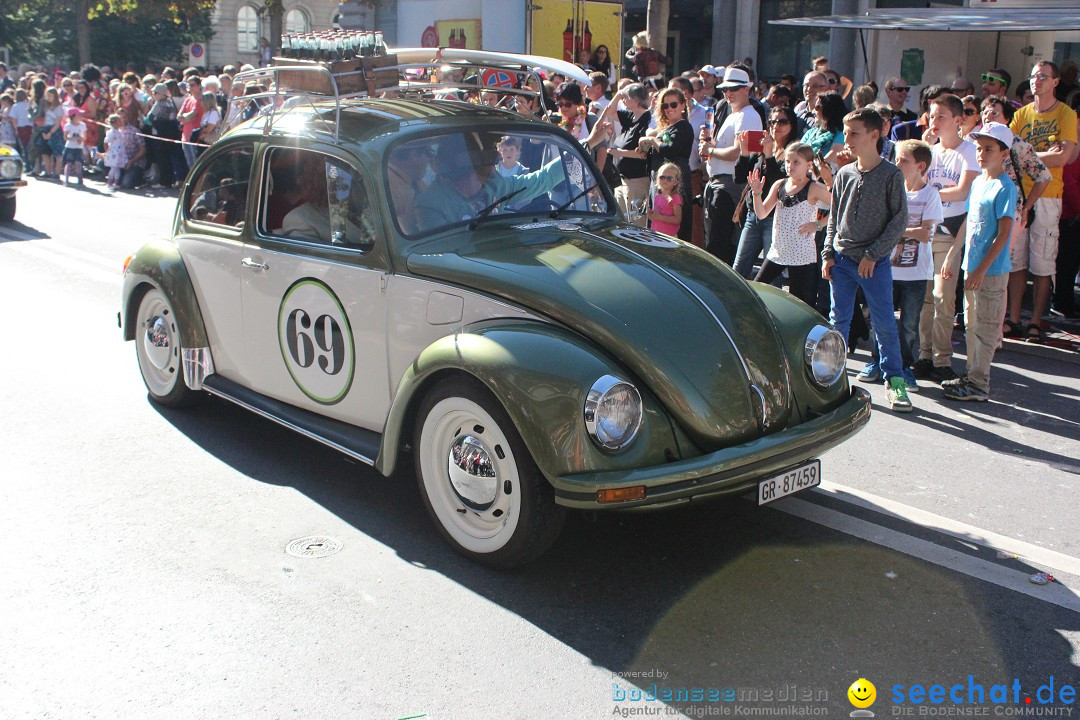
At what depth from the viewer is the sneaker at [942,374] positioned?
24.3 ft

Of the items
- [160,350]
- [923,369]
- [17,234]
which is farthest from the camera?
[17,234]

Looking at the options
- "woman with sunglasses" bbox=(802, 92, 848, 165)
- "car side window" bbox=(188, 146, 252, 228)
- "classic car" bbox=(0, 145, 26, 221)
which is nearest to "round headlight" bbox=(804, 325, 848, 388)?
"car side window" bbox=(188, 146, 252, 228)

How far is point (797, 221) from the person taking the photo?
7785 mm

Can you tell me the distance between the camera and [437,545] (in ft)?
15.6

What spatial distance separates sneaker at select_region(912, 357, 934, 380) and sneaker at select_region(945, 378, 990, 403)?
50cm

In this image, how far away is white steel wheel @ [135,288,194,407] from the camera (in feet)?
20.9

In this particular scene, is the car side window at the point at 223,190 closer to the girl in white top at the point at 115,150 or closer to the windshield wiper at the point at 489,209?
the windshield wiper at the point at 489,209

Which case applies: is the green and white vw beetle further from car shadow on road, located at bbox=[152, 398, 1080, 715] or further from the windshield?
car shadow on road, located at bbox=[152, 398, 1080, 715]

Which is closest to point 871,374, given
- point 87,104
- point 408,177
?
point 408,177

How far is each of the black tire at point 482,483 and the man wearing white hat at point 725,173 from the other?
220 inches

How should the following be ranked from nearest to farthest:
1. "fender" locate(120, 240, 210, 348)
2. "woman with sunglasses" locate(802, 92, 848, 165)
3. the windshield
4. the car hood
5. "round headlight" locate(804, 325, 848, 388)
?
the car hood < "round headlight" locate(804, 325, 848, 388) < the windshield < "fender" locate(120, 240, 210, 348) < "woman with sunglasses" locate(802, 92, 848, 165)

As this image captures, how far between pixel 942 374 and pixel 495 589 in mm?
4466

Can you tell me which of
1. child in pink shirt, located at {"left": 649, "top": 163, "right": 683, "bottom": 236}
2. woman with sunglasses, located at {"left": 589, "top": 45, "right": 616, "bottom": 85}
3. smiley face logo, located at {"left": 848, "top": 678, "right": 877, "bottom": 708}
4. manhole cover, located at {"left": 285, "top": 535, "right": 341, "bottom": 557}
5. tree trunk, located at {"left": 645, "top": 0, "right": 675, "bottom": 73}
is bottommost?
manhole cover, located at {"left": 285, "top": 535, "right": 341, "bottom": 557}

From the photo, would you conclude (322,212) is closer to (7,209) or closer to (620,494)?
(620,494)
